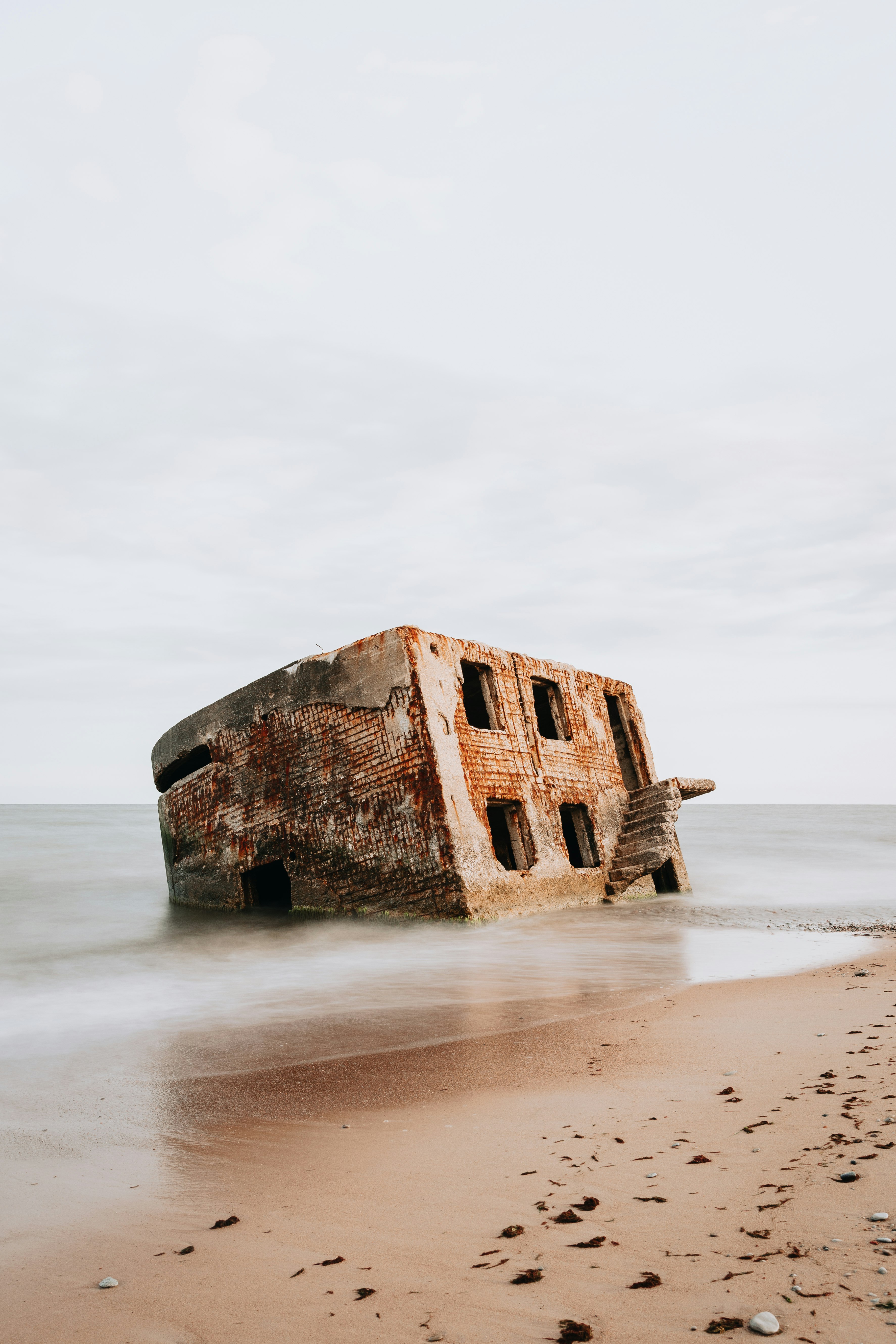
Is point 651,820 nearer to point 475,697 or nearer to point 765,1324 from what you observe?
point 475,697

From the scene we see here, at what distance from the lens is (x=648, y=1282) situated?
175 cm

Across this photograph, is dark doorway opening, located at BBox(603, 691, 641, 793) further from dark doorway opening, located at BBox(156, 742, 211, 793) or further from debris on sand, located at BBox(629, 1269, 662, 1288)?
debris on sand, located at BBox(629, 1269, 662, 1288)

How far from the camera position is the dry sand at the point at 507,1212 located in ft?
5.58

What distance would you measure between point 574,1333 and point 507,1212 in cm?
60

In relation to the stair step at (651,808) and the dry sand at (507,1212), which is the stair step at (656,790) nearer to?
the stair step at (651,808)

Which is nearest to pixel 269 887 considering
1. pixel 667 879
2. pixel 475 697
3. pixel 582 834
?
pixel 475 697

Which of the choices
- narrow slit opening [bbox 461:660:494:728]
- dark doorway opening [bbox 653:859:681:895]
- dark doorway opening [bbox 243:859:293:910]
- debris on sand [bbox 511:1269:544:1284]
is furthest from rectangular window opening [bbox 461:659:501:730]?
debris on sand [bbox 511:1269:544:1284]

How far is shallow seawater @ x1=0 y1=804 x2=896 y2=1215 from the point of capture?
4.38m

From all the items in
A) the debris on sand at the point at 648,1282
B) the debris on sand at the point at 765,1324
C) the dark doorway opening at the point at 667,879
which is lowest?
the debris on sand at the point at 765,1324

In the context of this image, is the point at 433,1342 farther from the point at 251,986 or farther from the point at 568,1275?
the point at 251,986

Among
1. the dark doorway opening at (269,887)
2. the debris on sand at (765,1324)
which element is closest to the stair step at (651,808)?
the dark doorway opening at (269,887)

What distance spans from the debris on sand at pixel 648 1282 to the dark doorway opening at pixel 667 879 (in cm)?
1153

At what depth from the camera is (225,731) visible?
36.6 ft

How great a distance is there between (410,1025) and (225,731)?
22.4 feet
